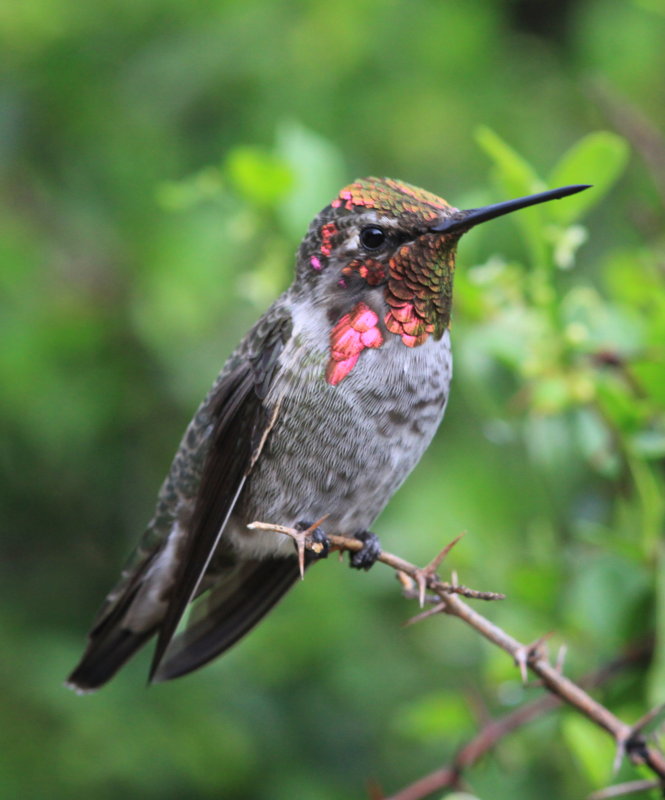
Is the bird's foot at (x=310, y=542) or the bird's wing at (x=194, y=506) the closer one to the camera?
the bird's foot at (x=310, y=542)

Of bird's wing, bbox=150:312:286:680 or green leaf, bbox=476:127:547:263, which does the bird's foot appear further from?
green leaf, bbox=476:127:547:263

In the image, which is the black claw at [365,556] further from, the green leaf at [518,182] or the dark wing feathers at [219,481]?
the green leaf at [518,182]

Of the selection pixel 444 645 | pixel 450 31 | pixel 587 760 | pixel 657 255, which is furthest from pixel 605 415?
pixel 450 31

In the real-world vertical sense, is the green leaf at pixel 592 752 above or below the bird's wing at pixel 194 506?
below

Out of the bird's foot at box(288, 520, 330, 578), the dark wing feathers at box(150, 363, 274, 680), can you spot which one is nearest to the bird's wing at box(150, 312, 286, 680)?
the dark wing feathers at box(150, 363, 274, 680)

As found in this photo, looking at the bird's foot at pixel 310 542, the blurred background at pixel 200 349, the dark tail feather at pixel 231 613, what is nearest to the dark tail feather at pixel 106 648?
the dark tail feather at pixel 231 613

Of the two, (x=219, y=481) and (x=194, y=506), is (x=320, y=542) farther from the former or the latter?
(x=194, y=506)

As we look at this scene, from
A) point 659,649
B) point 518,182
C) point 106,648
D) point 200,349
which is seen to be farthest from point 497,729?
point 200,349

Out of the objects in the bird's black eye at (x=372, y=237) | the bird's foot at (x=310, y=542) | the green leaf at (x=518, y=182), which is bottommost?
the bird's foot at (x=310, y=542)
